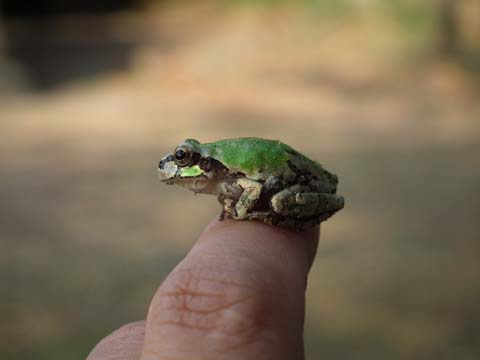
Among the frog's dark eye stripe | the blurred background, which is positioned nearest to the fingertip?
the frog's dark eye stripe

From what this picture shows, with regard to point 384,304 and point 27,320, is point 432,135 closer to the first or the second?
point 384,304

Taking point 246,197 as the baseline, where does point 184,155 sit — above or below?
above

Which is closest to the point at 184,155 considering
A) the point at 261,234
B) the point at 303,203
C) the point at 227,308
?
the point at 303,203

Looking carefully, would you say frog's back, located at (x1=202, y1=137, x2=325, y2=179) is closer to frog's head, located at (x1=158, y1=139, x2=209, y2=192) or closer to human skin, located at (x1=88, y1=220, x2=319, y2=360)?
frog's head, located at (x1=158, y1=139, x2=209, y2=192)

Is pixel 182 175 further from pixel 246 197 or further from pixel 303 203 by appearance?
pixel 303 203

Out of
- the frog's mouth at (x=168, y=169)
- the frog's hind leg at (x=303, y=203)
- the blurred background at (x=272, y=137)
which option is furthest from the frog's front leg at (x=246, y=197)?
the blurred background at (x=272, y=137)

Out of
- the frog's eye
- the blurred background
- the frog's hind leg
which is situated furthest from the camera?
the blurred background

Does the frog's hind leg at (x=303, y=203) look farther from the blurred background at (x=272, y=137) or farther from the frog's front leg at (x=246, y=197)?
the blurred background at (x=272, y=137)
